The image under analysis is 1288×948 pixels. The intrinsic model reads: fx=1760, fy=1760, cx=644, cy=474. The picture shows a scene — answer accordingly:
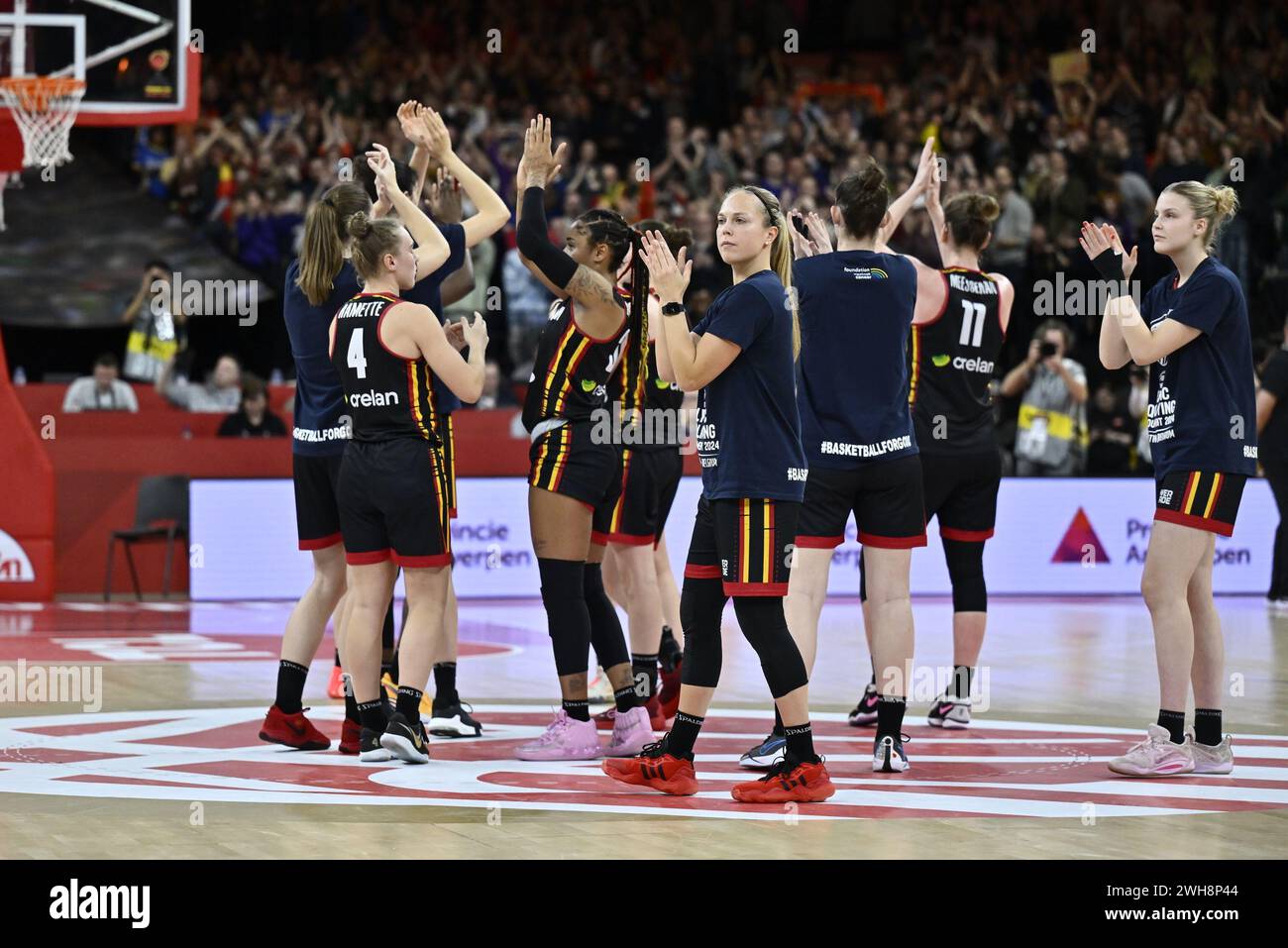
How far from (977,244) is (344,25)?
16.6m

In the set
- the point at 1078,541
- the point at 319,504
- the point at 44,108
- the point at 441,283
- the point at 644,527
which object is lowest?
the point at 1078,541

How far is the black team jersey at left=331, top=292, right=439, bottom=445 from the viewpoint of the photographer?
6.91 m

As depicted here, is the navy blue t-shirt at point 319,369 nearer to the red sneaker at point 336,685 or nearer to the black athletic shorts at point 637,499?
the black athletic shorts at point 637,499

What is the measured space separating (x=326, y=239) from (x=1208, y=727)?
13.5ft

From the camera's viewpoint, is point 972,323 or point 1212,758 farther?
point 972,323

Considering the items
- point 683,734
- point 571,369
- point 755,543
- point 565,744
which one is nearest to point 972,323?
point 571,369

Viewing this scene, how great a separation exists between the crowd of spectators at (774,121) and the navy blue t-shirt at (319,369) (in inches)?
388

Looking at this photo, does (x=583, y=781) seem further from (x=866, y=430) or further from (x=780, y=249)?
(x=780, y=249)

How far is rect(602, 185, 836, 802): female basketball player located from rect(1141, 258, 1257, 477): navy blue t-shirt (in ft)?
5.64

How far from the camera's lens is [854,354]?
7.04m

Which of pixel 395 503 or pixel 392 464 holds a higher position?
pixel 392 464

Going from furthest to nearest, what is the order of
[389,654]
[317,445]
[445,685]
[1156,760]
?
[389,654] < [445,685] < [317,445] < [1156,760]

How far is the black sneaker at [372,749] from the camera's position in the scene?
6984 mm
